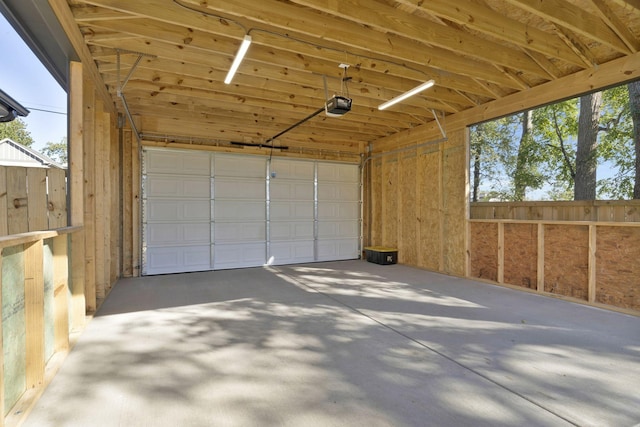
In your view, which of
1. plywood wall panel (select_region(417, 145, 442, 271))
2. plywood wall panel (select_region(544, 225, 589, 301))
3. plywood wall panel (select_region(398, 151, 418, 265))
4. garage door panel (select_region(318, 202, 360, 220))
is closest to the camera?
plywood wall panel (select_region(544, 225, 589, 301))

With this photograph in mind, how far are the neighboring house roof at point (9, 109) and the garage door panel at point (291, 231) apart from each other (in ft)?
17.3

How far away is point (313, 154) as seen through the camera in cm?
825

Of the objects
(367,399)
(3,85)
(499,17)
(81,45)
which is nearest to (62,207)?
(3,85)

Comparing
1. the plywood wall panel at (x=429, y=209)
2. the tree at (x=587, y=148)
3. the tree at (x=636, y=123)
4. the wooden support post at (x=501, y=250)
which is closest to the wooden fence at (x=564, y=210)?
the wooden support post at (x=501, y=250)

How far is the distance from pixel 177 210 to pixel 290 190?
2580 millimetres

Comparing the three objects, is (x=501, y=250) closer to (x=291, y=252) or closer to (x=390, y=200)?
(x=390, y=200)

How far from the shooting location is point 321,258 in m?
8.30

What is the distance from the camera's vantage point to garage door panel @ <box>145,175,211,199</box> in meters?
6.57

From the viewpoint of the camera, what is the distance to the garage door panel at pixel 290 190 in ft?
25.4

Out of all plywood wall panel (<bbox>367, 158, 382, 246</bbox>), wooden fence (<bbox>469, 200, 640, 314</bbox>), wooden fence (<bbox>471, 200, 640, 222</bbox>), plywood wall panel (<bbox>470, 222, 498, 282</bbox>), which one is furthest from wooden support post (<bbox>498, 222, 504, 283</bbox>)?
plywood wall panel (<bbox>367, 158, 382, 246</bbox>)

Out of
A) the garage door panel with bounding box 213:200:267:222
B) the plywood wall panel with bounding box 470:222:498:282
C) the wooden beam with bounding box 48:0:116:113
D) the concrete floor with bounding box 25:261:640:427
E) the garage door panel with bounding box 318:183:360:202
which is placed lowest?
the concrete floor with bounding box 25:261:640:427

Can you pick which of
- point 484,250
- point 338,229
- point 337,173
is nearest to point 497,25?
point 484,250

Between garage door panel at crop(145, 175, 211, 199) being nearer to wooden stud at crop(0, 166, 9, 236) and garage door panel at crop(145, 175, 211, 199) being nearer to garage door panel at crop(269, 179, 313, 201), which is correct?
garage door panel at crop(269, 179, 313, 201)

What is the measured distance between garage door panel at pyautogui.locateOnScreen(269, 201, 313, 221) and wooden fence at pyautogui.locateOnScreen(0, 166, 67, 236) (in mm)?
4716
